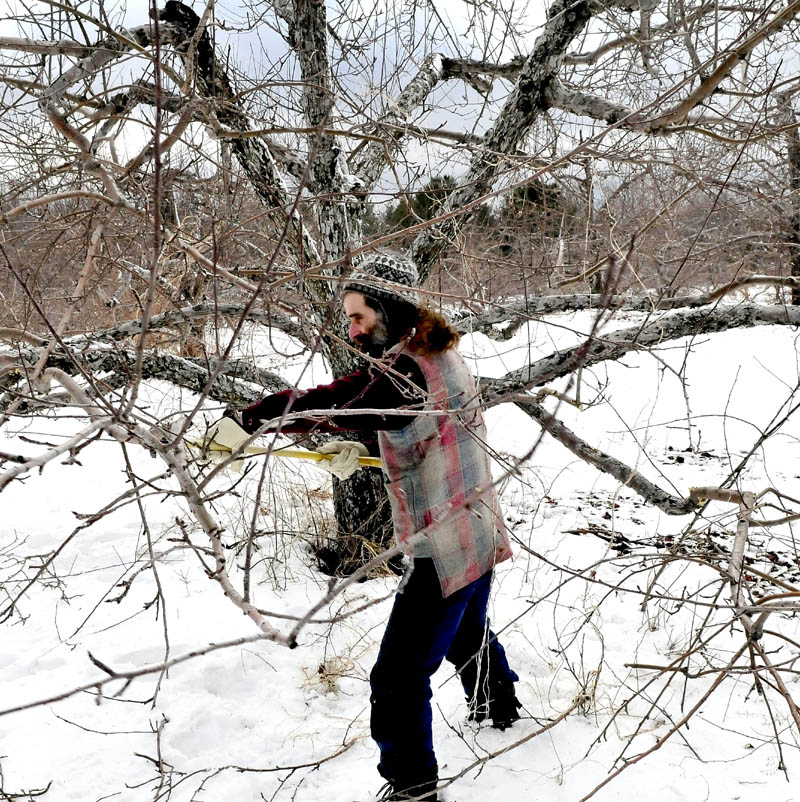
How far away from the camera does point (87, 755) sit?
2.43 meters

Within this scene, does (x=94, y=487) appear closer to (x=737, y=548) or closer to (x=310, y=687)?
(x=310, y=687)

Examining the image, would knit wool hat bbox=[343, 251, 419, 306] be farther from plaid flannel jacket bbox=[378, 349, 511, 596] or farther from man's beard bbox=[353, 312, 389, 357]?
plaid flannel jacket bbox=[378, 349, 511, 596]

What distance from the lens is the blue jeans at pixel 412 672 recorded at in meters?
2.08

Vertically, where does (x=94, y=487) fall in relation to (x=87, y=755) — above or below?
above

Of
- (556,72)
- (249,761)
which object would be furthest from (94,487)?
(556,72)

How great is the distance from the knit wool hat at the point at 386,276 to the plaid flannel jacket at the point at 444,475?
197mm

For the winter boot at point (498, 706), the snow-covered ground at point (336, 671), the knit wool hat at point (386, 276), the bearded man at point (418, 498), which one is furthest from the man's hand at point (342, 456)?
the winter boot at point (498, 706)

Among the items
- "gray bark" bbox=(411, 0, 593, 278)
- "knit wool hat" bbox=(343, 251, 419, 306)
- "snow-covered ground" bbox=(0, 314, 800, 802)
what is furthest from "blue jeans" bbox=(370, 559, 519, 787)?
"gray bark" bbox=(411, 0, 593, 278)

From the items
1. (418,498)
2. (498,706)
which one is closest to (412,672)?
(418,498)

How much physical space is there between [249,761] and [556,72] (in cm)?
336

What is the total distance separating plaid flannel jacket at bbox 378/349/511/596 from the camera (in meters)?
2.07

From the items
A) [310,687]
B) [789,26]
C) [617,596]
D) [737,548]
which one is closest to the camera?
[737,548]

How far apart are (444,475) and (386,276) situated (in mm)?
706

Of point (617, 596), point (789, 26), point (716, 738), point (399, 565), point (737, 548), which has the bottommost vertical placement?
point (716, 738)
